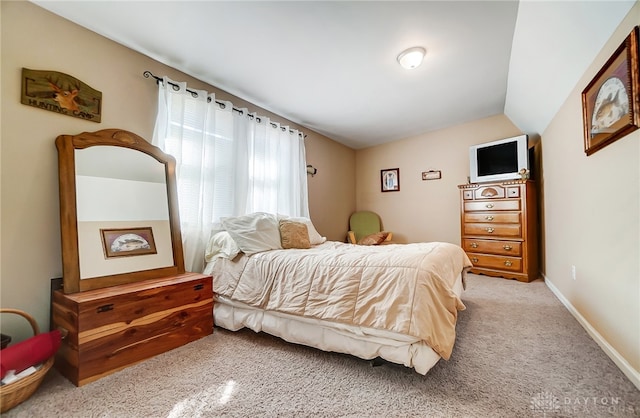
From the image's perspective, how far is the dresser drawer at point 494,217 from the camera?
3.43 meters

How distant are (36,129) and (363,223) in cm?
427

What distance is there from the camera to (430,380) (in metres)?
1.43

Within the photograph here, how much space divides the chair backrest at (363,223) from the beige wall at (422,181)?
20 cm

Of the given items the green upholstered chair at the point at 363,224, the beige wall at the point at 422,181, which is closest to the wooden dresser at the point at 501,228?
the beige wall at the point at 422,181

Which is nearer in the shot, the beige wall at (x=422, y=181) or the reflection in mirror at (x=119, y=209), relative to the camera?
the reflection in mirror at (x=119, y=209)

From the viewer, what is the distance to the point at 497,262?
3561mm

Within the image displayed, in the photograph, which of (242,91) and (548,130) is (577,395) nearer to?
(548,130)

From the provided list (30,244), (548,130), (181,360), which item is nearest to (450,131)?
(548,130)

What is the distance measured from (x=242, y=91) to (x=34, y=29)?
5.11ft

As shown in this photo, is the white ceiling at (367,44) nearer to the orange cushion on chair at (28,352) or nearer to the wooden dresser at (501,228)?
the wooden dresser at (501,228)

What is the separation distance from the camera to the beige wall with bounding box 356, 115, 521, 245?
421 cm

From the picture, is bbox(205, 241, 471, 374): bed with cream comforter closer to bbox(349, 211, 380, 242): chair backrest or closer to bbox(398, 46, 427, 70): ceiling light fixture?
bbox(398, 46, 427, 70): ceiling light fixture

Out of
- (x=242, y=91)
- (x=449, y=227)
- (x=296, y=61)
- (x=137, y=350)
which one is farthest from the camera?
(x=449, y=227)

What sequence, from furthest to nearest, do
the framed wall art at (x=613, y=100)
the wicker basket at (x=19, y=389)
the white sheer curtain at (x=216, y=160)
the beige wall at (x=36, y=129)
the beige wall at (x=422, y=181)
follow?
the beige wall at (x=422, y=181) < the white sheer curtain at (x=216, y=160) < the beige wall at (x=36, y=129) < the framed wall art at (x=613, y=100) < the wicker basket at (x=19, y=389)
